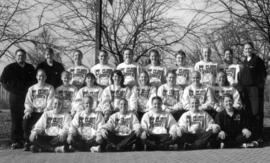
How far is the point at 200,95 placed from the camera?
7938 millimetres

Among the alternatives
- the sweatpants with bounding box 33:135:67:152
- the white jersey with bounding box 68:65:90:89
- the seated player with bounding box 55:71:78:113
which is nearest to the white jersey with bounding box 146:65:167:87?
the white jersey with bounding box 68:65:90:89

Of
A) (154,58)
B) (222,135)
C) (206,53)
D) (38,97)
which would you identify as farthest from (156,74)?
(38,97)

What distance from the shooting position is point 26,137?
744 centimetres

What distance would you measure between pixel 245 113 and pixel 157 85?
1.86 m

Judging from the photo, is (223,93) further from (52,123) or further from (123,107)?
(52,123)

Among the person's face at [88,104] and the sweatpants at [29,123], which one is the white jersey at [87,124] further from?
the sweatpants at [29,123]

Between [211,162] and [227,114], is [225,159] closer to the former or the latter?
[211,162]

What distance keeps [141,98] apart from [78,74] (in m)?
1.48

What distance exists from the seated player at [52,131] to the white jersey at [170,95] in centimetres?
191

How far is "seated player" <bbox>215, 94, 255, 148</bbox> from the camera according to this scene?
7.32 metres

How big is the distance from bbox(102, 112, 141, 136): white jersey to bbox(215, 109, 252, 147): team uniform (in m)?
1.60

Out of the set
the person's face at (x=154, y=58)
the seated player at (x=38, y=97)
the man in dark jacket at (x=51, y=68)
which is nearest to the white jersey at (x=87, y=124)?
the seated player at (x=38, y=97)

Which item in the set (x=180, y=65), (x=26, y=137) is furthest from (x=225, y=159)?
(x=26, y=137)

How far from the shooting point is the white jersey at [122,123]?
745 centimetres
